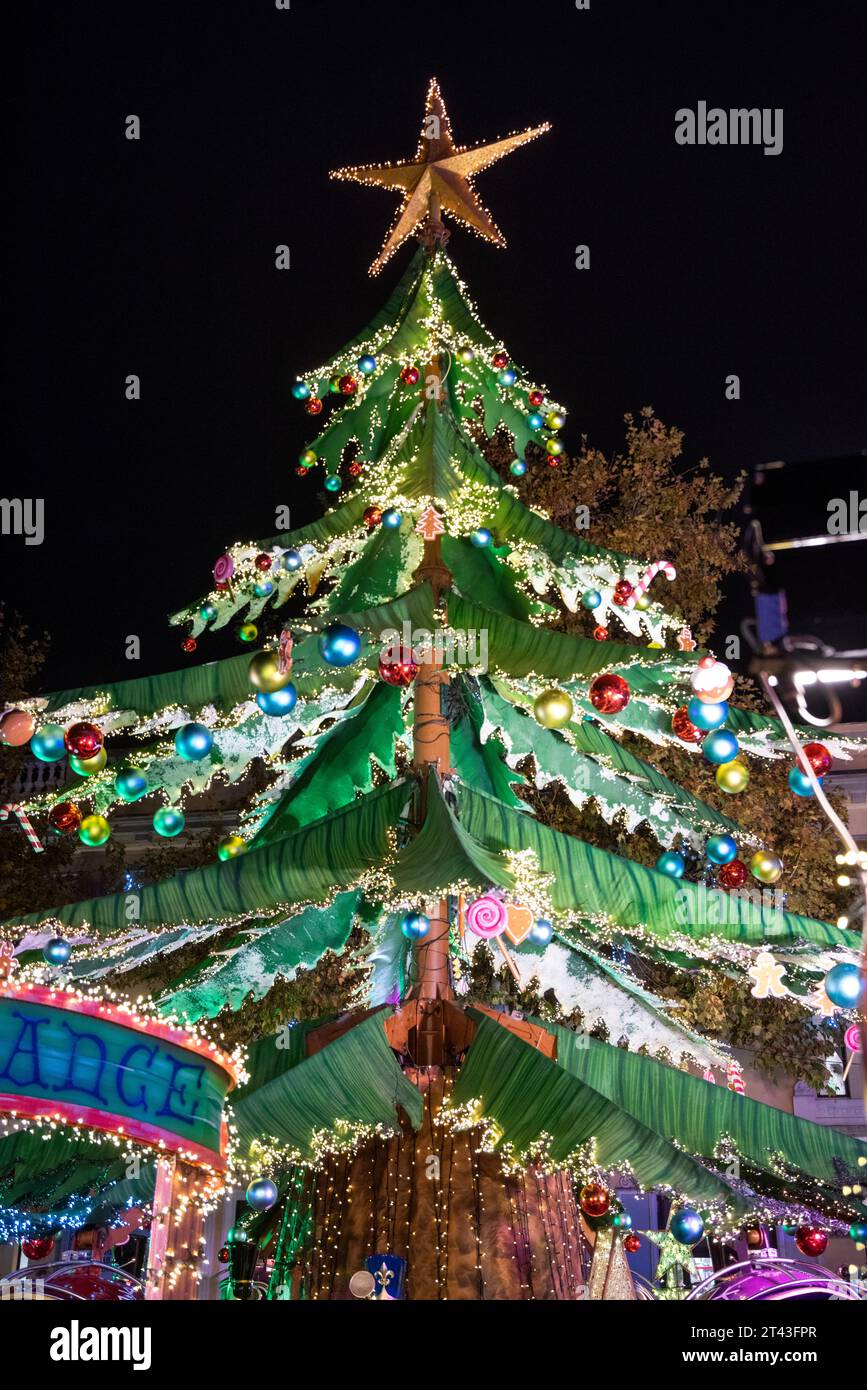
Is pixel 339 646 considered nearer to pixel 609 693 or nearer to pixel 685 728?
pixel 609 693

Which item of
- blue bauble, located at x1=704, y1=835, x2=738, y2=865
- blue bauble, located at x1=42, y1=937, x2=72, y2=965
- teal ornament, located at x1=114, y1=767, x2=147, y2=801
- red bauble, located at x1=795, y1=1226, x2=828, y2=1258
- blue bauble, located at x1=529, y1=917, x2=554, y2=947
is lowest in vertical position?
red bauble, located at x1=795, y1=1226, x2=828, y2=1258

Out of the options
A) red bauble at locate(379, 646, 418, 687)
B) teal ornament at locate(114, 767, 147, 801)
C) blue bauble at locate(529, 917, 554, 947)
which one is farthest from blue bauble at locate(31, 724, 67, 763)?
blue bauble at locate(529, 917, 554, 947)

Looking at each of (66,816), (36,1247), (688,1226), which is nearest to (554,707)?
(66,816)

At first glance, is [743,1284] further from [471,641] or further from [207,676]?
[207,676]

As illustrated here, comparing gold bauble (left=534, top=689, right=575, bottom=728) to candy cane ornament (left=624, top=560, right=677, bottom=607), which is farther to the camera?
candy cane ornament (left=624, top=560, right=677, bottom=607)

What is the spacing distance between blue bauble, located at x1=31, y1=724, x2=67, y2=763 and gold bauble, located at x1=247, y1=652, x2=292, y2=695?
1.45 metres

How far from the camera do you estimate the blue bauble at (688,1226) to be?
7.84 meters

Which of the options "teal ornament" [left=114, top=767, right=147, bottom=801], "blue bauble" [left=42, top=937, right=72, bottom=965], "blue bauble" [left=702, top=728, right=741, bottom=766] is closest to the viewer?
"blue bauble" [left=702, top=728, right=741, bottom=766]

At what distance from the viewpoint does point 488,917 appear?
23.0ft

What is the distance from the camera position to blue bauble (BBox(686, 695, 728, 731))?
6.92 metres

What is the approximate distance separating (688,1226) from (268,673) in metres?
4.80

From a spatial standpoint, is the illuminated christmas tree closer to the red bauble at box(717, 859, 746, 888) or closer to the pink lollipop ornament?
the pink lollipop ornament
